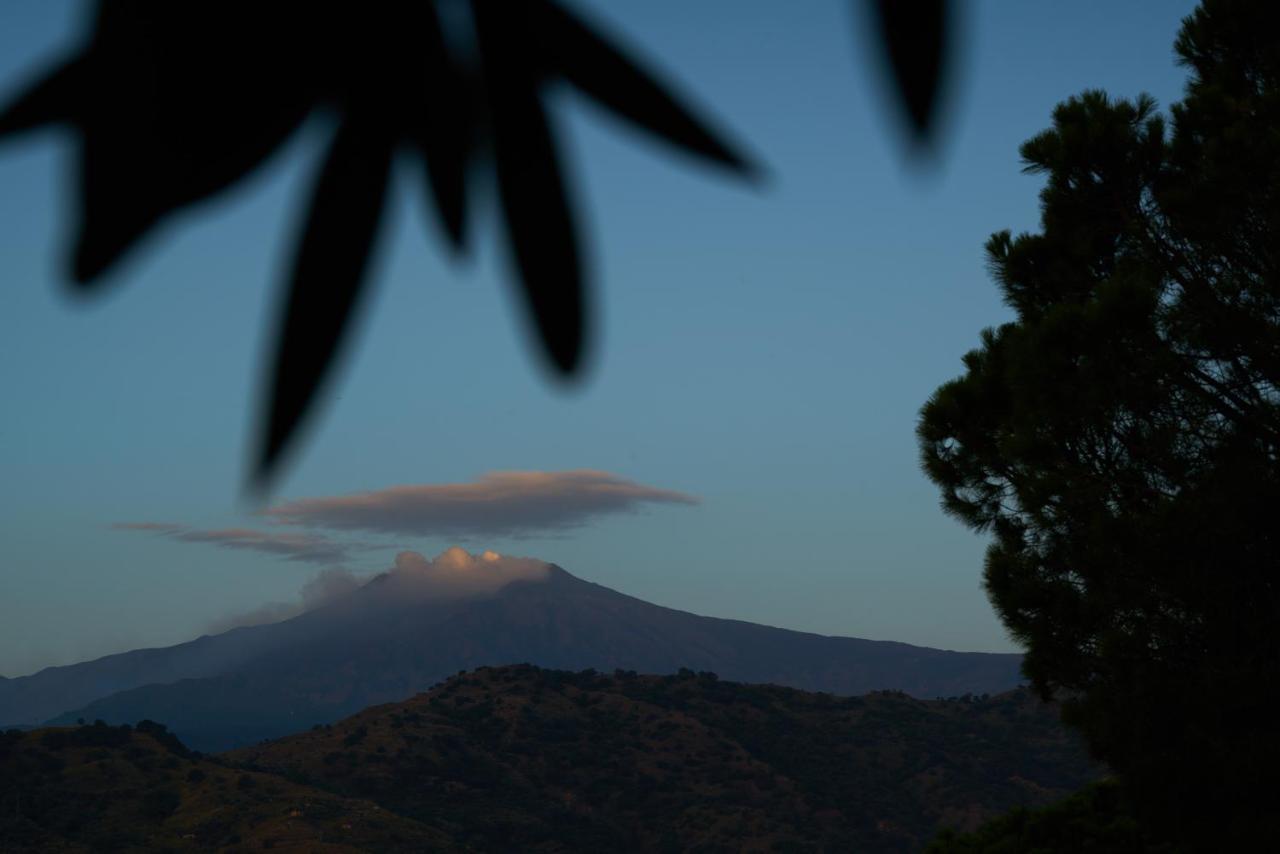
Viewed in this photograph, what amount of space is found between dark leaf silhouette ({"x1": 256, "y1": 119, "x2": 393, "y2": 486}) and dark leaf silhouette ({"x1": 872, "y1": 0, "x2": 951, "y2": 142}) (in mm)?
430

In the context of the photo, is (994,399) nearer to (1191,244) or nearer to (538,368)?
(1191,244)

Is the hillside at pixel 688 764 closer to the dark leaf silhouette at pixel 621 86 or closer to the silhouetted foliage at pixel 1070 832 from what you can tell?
→ the silhouetted foliage at pixel 1070 832

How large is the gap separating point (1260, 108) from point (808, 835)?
51.5 m

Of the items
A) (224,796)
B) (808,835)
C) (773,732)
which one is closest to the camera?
(224,796)

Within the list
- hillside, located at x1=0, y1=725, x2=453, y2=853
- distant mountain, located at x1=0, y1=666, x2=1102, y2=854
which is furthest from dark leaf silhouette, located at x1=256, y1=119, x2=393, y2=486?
distant mountain, located at x1=0, y1=666, x2=1102, y2=854

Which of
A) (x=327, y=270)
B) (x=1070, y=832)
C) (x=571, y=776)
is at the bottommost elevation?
(x=571, y=776)

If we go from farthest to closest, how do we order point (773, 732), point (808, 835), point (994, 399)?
point (773, 732) < point (808, 835) < point (994, 399)

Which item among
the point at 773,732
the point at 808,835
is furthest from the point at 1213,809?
the point at 773,732

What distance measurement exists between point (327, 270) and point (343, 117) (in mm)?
162

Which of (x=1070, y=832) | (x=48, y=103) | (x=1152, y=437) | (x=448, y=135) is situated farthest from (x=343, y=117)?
(x=1070, y=832)

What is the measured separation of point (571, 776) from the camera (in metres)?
69.8

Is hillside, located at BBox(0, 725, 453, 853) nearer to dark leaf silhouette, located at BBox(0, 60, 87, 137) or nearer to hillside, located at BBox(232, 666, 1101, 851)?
hillside, located at BBox(232, 666, 1101, 851)

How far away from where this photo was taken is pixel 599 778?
6975cm

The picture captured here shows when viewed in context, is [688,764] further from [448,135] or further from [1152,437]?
[448,135]
